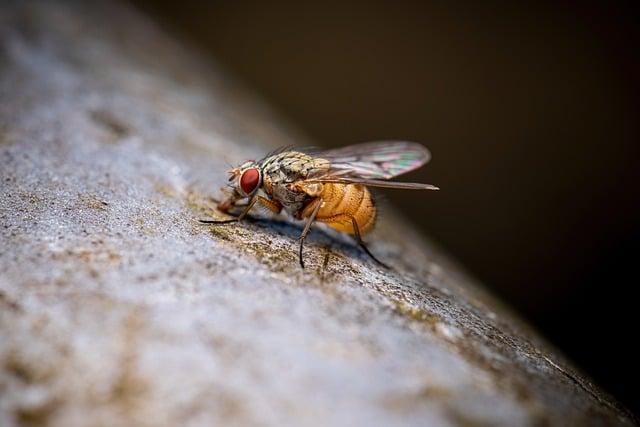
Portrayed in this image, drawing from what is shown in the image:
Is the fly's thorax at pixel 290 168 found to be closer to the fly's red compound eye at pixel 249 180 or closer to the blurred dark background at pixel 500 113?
the fly's red compound eye at pixel 249 180

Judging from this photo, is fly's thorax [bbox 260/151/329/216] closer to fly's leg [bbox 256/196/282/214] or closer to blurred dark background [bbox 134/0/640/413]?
fly's leg [bbox 256/196/282/214]

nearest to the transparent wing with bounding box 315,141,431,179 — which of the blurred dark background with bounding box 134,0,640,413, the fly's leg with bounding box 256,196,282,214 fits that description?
the fly's leg with bounding box 256,196,282,214

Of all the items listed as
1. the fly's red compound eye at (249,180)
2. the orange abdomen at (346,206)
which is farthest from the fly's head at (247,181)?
the orange abdomen at (346,206)

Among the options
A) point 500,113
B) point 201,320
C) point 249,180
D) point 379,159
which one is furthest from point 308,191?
point 500,113

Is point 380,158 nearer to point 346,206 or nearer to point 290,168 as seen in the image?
point 346,206

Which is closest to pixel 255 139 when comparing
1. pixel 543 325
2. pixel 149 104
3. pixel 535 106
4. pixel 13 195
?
pixel 149 104

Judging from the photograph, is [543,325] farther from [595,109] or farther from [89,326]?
[89,326]
